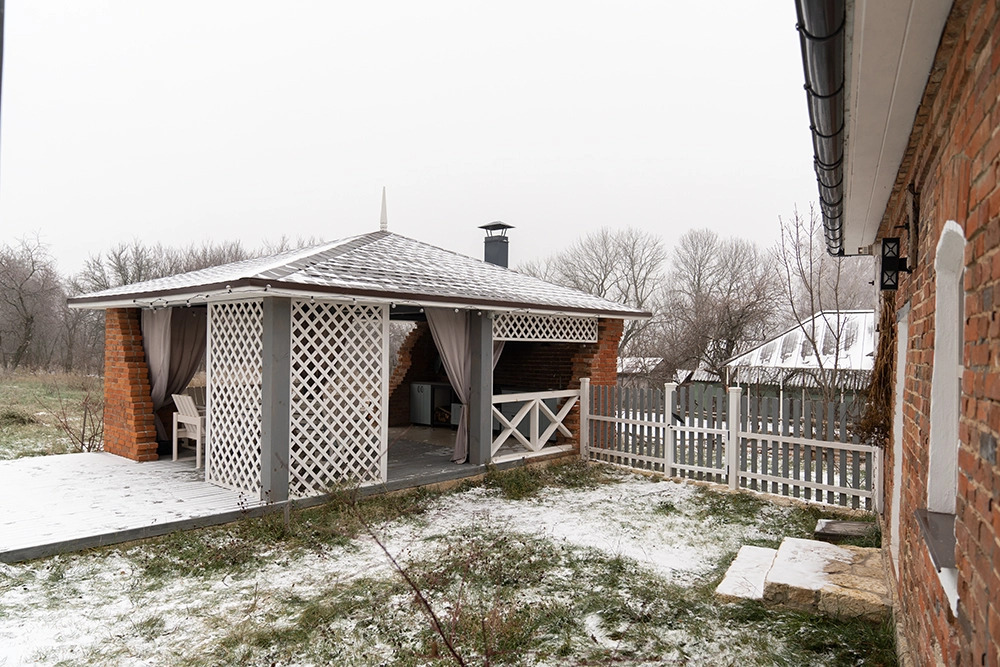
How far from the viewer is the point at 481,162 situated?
64125 mm

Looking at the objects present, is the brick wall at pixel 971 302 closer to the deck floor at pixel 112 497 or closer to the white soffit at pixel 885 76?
the white soffit at pixel 885 76

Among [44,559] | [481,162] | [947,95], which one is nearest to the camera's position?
[947,95]

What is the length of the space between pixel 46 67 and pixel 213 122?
15881 millimetres

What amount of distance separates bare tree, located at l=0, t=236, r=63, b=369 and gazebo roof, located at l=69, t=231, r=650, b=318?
22693 millimetres

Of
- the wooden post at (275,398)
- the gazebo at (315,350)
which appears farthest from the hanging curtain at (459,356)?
the wooden post at (275,398)

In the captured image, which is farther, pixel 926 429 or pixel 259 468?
pixel 259 468

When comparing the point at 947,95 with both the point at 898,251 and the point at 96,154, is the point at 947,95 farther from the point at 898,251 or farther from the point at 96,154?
the point at 96,154

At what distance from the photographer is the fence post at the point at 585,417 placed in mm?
9734

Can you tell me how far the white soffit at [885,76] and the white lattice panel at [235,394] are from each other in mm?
5621

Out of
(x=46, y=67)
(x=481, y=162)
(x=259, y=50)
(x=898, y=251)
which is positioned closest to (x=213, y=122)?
(x=259, y=50)

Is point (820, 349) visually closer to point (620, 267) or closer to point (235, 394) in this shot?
point (620, 267)

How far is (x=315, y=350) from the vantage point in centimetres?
673

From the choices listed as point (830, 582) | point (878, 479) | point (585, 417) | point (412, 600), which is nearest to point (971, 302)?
point (830, 582)

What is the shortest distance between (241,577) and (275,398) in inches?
79.3
